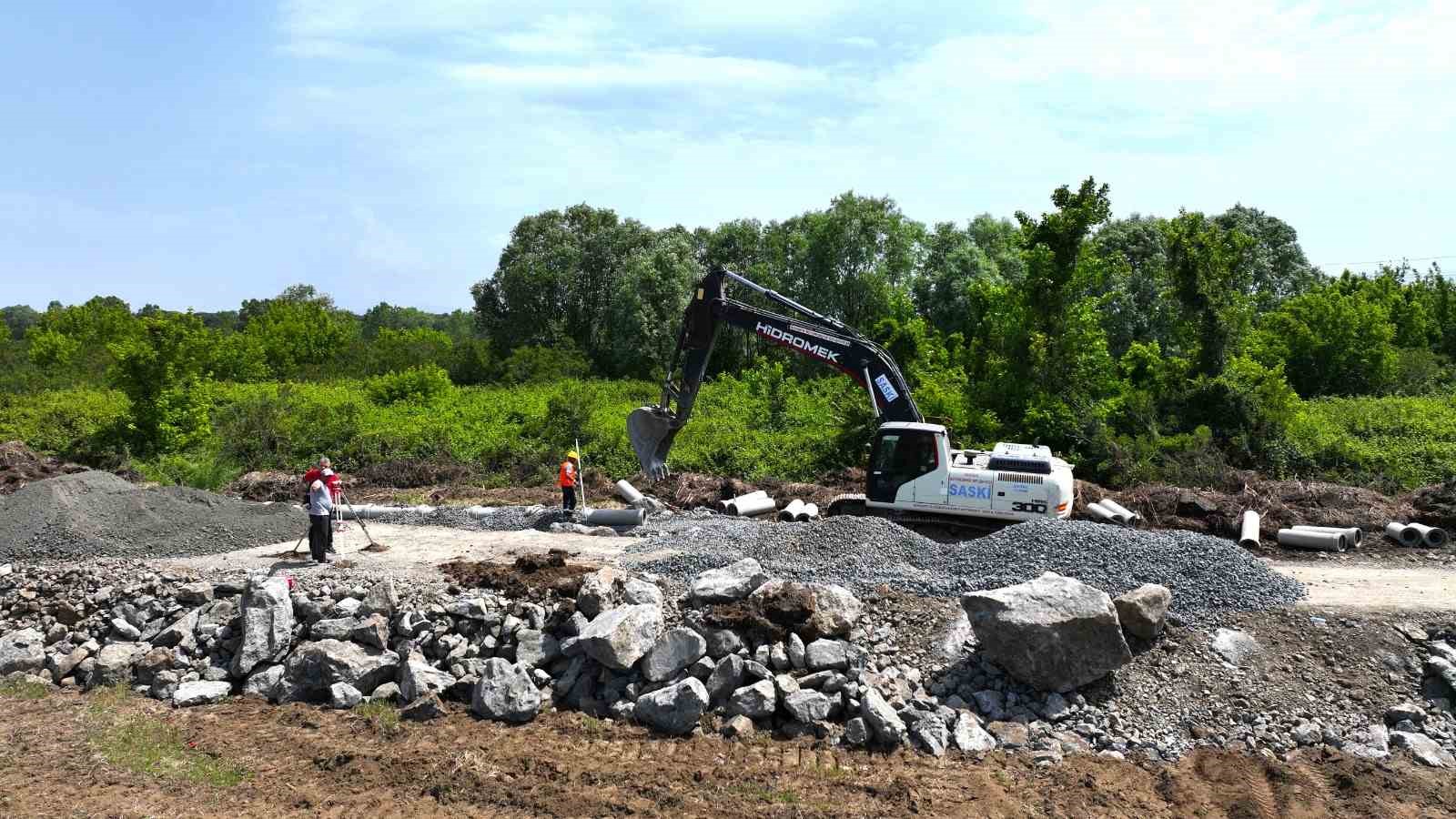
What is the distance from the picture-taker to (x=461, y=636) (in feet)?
39.1

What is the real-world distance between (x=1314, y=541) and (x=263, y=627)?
50.8 ft

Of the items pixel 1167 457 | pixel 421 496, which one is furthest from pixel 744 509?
pixel 1167 457

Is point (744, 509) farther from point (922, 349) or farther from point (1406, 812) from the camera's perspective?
point (1406, 812)

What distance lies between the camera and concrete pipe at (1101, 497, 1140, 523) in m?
17.6

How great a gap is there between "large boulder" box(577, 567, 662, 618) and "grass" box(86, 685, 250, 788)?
393 cm

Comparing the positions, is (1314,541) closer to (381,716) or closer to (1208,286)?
(1208,286)

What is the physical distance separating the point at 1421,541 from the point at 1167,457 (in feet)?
18.4

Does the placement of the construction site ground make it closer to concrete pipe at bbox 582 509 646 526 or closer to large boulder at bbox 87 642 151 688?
concrete pipe at bbox 582 509 646 526

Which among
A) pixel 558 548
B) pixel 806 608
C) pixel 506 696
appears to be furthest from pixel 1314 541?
pixel 506 696

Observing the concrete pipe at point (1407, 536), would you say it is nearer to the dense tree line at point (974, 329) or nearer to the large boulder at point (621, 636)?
the dense tree line at point (974, 329)

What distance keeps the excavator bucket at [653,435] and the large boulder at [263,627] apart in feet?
23.5

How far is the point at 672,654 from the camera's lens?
1088 centimetres

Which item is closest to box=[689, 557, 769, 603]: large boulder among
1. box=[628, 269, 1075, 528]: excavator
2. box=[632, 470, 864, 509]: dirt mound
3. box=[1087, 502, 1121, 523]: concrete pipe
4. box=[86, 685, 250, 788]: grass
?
box=[628, 269, 1075, 528]: excavator

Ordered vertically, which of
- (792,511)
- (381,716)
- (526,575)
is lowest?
(381,716)
